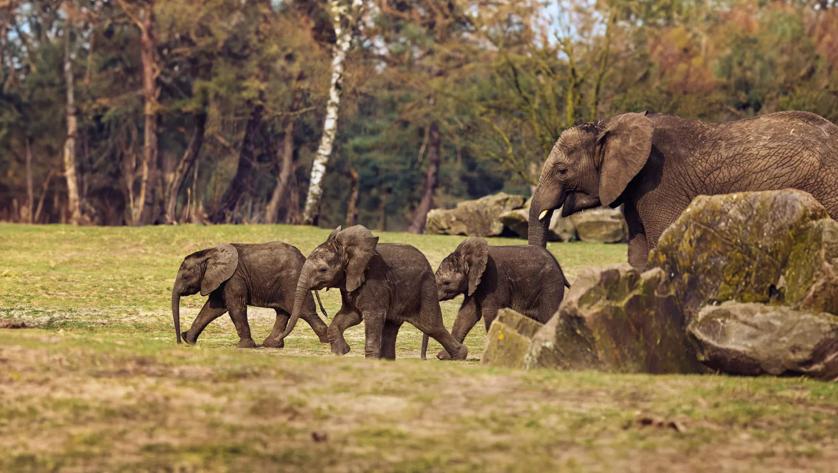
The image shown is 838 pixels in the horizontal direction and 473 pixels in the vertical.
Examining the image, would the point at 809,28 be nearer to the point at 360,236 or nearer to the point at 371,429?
the point at 360,236

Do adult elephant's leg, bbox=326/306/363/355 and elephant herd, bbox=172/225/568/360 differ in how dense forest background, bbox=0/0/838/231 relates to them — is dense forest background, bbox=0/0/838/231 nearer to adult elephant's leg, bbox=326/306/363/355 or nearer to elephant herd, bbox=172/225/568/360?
elephant herd, bbox=172/225/568/360

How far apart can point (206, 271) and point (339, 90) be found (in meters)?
26.2

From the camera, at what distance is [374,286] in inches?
569

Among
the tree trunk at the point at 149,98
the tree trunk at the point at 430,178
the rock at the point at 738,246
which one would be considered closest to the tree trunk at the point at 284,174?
the tree trunk at the point at 149,98

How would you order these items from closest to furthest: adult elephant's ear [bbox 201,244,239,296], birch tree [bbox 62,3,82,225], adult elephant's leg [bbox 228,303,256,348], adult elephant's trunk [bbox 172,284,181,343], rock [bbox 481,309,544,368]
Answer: rock [bbox 481,309,544,368] < adult elephant's trunk [bbox 172,284,181,343] < adult elephant's leg [bbox 228,303,256,348] < adult elephant's ear [bbox 201,244,239,296] < birch tree [bbox 62,3,82,225]

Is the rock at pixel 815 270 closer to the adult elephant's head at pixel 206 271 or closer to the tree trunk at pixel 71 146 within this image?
the adult elephant's head at pixel 206 271

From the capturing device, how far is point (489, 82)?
53.5m

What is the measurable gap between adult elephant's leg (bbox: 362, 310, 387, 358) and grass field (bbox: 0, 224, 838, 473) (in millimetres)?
2593

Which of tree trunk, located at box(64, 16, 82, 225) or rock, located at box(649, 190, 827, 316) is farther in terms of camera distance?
tree trunk, located at box(64, 16, 82, 225)

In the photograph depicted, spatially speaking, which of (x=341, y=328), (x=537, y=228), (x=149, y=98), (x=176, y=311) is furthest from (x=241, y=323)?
(x=149, y=98)

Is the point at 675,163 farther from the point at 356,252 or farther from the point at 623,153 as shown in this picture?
the point at 356,252

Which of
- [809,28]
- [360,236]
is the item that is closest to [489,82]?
[809,28]

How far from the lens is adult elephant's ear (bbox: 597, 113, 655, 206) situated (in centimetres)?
1655

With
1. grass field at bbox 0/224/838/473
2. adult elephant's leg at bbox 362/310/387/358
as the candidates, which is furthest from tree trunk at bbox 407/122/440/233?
grass field at bbox 0/224/838/473
